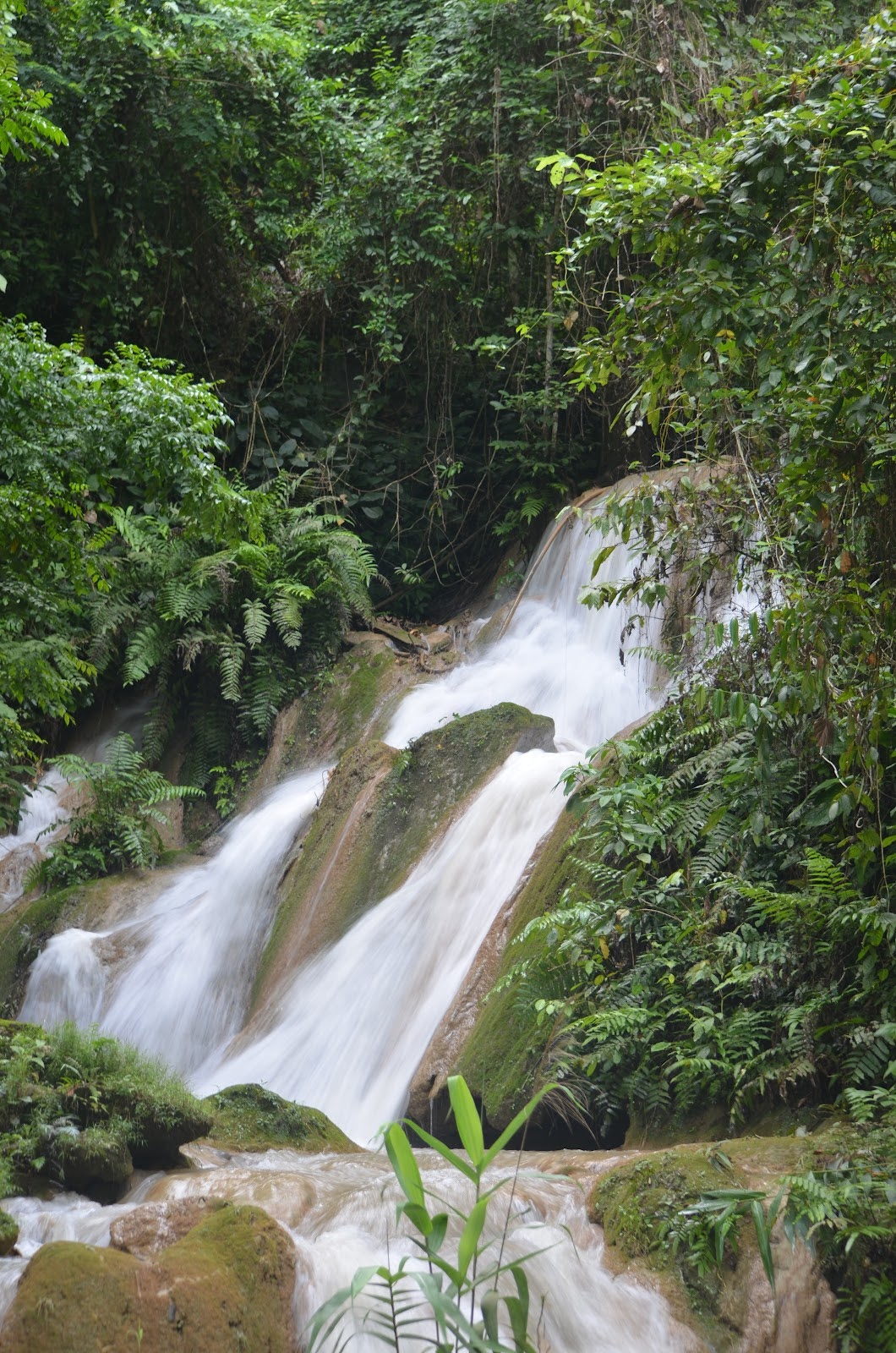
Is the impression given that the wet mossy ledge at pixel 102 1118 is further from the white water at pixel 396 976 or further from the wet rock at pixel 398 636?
the wet rock at pixel 398 636

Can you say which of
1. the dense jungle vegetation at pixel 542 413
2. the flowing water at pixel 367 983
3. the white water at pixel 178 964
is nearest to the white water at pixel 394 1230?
the flowing water at pixel 367 983

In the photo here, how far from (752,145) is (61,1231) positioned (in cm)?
442

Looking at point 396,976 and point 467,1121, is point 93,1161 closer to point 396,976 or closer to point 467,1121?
point 467,1121

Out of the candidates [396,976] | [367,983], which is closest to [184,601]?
[367,983]

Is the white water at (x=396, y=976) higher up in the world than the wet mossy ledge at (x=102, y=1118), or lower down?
lower down

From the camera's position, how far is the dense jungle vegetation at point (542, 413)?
160 inches

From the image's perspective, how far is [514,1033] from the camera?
5.35 metres

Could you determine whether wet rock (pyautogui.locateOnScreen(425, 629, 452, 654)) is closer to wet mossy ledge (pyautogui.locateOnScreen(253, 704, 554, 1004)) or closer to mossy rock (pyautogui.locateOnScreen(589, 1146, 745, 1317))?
wet mossy ledge (pyautogui.locateOnScreen(253, 704, 554, 1004))

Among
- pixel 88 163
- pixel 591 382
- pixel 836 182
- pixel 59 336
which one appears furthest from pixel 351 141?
pixel 836 182

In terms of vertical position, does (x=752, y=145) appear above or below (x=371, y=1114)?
above

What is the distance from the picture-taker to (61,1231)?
150 inches

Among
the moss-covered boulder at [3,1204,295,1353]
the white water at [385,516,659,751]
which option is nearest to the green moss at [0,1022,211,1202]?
the moss-covered boulder at [3,1204,295,1353]

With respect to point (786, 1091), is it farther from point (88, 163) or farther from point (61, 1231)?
point (88, 163)

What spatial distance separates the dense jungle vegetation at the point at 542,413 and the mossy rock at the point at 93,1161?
5.96ft
